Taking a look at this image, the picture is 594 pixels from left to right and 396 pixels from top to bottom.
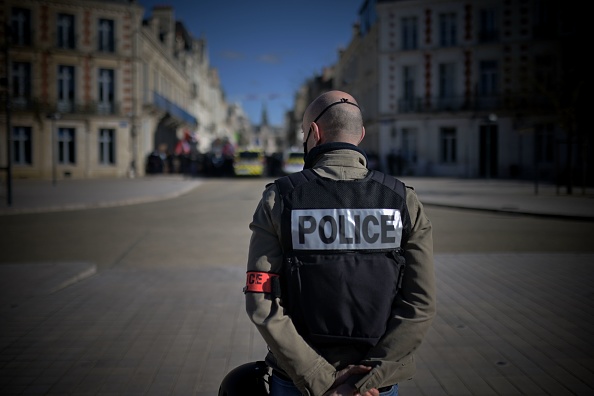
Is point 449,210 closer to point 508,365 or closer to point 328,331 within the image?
point 508,365

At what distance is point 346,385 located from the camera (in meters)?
1.99

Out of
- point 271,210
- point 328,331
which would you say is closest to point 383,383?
point 328,331

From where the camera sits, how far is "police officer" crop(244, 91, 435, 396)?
6.46ft

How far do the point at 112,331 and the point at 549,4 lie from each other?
40.4m

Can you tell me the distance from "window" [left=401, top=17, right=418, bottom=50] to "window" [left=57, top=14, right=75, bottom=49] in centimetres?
2321

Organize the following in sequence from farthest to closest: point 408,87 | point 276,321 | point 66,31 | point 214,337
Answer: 1. point 408,87
2. point 66,31
3. point 214,337
4. point 276,321

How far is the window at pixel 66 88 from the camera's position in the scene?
36.8m

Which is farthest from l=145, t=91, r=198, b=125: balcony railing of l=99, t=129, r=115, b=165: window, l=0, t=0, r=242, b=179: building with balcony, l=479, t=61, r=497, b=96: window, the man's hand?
the man's hand

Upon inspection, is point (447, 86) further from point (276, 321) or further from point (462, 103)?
point (276, 321)

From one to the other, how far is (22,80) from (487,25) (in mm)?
32074

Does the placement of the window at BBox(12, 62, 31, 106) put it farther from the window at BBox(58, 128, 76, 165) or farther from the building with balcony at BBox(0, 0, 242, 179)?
the window at BBox(58, 128, 76, 165)

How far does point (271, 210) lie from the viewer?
6.64ft

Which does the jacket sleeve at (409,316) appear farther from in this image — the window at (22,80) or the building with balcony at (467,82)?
the window at (22,80)

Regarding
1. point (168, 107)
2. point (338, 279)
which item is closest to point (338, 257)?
point (338, 279)
